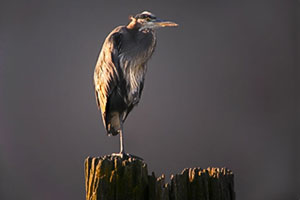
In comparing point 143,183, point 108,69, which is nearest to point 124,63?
point 108,69

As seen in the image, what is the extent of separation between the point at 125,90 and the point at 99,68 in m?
0.17

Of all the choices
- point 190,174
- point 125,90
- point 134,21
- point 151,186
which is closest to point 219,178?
point 190,174

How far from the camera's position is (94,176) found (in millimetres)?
1386

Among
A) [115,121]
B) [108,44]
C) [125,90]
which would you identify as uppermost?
[108,44]

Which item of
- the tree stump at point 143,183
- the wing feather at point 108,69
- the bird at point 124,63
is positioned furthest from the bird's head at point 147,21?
the tree stump at point 143,183

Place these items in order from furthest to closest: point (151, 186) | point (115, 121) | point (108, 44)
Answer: point (115, 121) < point (108, 44) < point (151, 186)

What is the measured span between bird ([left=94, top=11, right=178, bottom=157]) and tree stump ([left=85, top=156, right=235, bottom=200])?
596 mm

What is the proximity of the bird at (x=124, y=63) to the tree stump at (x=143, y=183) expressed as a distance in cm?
60

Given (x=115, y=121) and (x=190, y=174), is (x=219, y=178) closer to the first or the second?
(x=190, y=174)

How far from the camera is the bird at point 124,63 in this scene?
2.01 m

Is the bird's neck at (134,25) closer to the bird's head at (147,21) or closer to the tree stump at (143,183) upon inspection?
the bird's head at (147,21)

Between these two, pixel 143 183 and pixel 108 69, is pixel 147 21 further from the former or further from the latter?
pixel 143 183

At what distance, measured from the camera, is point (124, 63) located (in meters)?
2.02

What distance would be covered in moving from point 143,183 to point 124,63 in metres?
0.81
